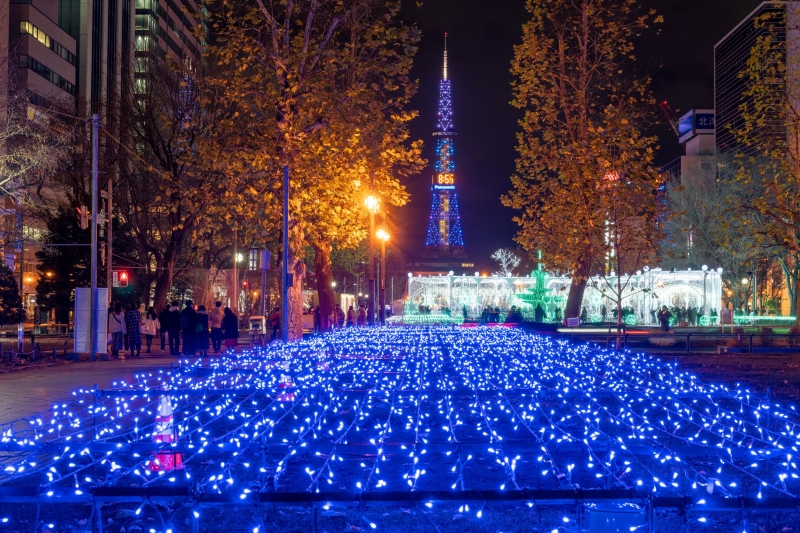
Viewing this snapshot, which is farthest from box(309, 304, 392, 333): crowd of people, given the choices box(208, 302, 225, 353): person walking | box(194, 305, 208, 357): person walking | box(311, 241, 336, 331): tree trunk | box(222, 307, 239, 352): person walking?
box(194, 305, 208, 357): person walking

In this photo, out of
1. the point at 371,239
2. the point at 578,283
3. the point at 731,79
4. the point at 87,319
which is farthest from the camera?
the point at 731,79

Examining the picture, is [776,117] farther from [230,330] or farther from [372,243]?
[230,330]

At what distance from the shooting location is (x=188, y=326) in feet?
77.4

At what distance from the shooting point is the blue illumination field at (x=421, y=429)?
7.55 meters

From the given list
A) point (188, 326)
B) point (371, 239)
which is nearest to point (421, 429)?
point (188, 326)

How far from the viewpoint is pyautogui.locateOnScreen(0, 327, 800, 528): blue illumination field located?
24.8ft

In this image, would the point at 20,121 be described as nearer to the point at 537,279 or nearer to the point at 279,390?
the point at 279,390

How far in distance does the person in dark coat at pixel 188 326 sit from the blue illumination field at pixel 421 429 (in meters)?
6.38

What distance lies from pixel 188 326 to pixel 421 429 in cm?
1447

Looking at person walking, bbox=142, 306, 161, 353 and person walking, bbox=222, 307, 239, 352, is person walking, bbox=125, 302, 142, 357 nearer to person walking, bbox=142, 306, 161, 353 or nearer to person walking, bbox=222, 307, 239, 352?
person walking, bbox=142, 306, 161, 353

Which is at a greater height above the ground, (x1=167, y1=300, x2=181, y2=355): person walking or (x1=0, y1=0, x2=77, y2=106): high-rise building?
(x1=0, y1=0, x2=77, y2=106): high-rise building

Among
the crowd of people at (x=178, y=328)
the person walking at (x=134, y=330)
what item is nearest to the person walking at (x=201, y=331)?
the crowd of people at (x=178, y=328)

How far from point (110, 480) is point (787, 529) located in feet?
18.1

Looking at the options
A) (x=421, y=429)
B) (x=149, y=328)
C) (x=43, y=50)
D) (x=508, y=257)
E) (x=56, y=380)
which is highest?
(x=43, y=50)
